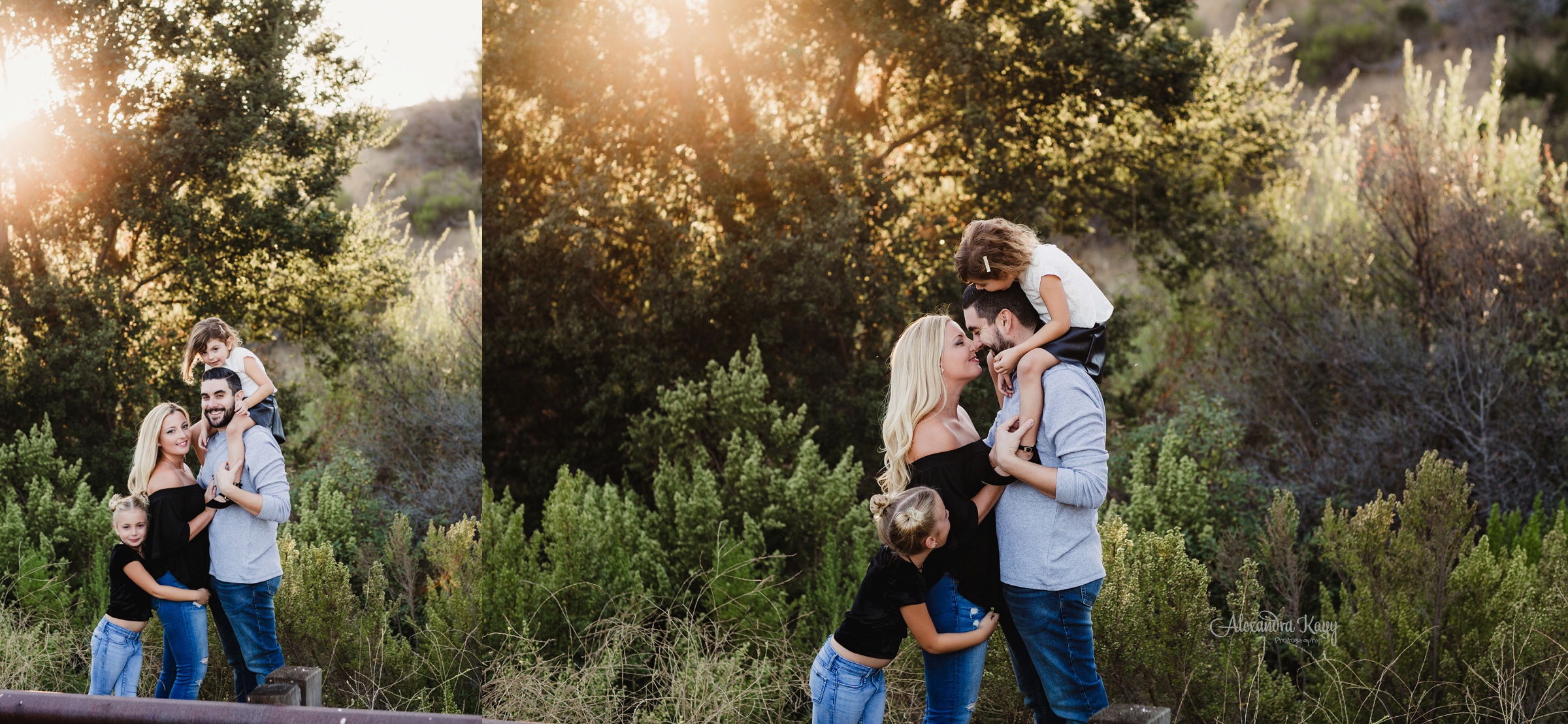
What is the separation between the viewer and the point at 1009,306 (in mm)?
2734

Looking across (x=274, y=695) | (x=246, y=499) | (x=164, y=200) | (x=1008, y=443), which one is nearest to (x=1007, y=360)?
(x=1008, y=443)

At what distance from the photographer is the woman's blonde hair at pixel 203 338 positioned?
3938mm

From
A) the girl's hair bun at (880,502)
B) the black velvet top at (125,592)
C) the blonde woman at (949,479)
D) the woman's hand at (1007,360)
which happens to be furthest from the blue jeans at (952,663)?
the black velvet top at (125,592)

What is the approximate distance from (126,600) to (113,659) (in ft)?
0.73

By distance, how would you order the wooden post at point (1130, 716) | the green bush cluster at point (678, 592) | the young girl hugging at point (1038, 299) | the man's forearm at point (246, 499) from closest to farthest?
the wooden post at point (1130, 716)
the young girl hugging at point (1038, 299)
the man's forearm at point (246, 499)
the green bush cluster at point (678, 592)

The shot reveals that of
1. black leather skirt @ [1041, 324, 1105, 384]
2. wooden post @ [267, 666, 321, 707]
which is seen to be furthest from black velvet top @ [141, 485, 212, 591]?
black leather skirt @ [1041, 324, 1105, 384]

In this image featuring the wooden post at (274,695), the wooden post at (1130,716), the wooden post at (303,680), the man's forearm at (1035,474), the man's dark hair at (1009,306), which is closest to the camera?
the wooden post at (1130,716)

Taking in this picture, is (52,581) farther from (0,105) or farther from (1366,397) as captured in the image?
(1366,397)

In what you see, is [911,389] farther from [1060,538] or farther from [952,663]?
[952,663]

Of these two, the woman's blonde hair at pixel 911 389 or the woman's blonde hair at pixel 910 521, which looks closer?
the woman's blonde hair at pixel 910 521

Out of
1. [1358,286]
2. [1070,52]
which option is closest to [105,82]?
[1070,52]

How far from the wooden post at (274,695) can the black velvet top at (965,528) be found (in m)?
1.89

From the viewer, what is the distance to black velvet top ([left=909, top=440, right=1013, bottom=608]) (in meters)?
2.62

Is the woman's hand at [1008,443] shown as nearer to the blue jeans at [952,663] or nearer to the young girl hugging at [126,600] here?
the blue jeans at [952,663]
